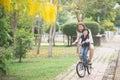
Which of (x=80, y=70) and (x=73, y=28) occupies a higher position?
(x=73, y=28)

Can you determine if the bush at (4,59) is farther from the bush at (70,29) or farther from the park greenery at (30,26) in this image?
the bush at (70,29)

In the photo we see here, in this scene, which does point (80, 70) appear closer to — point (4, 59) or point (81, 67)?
point (81, 67)

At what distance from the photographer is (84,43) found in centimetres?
1296

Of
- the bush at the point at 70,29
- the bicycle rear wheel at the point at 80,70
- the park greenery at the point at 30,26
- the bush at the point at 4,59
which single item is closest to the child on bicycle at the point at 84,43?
the bicycle rear wheel at the point at 80,70

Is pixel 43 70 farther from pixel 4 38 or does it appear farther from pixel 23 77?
pixel 4 38

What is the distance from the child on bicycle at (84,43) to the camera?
1288cm

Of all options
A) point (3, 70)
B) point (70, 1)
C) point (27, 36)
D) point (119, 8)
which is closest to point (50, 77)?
point (3, 70)

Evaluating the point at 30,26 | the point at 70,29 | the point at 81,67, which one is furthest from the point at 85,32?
the point at 70,29

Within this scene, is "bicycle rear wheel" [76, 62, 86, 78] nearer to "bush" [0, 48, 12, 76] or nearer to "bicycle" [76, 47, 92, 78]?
"bicycle" [76, 47, 92, 78]

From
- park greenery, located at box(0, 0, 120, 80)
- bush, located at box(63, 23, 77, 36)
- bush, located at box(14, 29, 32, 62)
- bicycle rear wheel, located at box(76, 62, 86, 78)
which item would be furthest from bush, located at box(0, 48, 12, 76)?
bush, located at box(63, 23, 77, 36)

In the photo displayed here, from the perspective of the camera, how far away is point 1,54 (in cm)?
1147

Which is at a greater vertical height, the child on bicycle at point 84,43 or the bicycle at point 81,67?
the child on bicycle at point 84,43

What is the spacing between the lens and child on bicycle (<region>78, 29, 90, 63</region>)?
507 inches

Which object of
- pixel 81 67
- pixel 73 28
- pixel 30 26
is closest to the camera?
pixel 81 67
